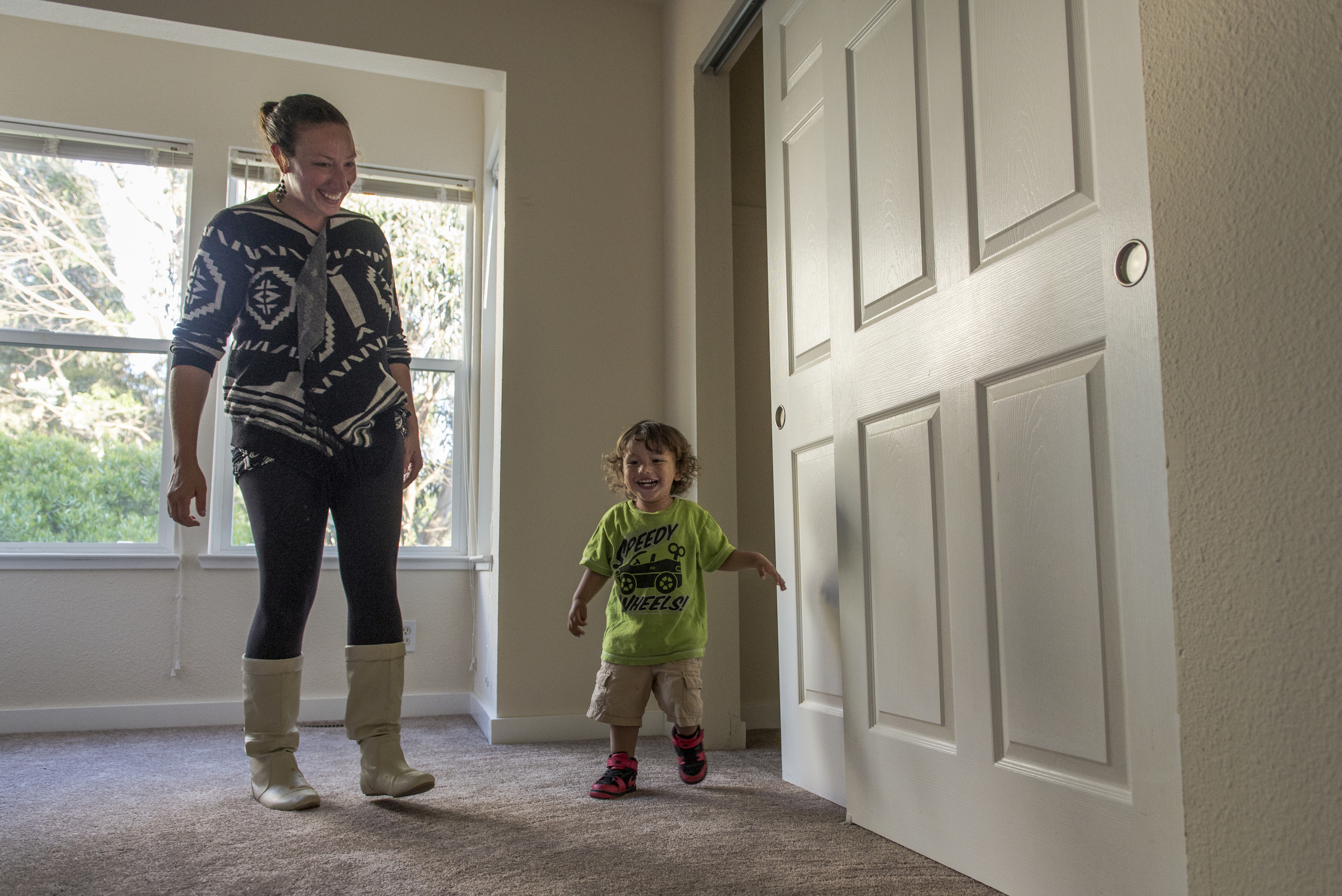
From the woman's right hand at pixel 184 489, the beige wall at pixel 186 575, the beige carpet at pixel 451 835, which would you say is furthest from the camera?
the beige wall at pixel 186 575

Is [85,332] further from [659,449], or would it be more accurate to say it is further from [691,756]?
[691,756]

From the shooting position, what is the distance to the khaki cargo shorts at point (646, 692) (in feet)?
6.64

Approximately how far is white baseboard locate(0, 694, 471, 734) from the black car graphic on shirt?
4.51 ft

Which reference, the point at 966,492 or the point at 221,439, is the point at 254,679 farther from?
the point at 221,439

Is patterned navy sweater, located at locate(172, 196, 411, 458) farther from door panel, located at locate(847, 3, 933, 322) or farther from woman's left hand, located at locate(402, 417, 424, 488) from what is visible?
door panel, located at locate(847, 3, 933, 322)

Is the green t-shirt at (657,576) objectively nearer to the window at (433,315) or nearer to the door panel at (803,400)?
the door panel at (803,400)

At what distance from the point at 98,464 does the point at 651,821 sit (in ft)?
8.26

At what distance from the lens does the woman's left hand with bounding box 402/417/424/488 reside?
6.31 feet

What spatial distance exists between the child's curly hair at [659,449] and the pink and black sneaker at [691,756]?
56cm

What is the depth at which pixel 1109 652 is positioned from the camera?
1.14 meters

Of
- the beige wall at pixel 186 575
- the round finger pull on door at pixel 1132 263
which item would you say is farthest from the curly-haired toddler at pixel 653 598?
the beige wall at pixel 186 575

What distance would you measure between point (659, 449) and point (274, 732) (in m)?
0.98

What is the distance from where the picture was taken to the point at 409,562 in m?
3.36

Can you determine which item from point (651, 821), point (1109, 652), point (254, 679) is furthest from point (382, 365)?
point (1109, 652)
